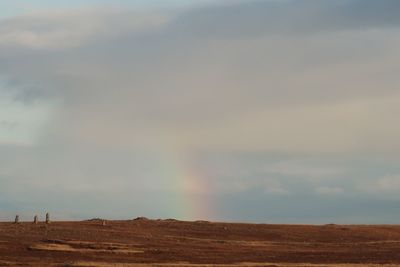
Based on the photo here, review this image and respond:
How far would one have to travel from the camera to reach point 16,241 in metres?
62.8

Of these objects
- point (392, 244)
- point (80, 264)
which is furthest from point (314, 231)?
point (80, 264)

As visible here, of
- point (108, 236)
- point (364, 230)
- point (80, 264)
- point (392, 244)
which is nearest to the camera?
point (80, 264)

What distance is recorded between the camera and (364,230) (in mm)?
92062

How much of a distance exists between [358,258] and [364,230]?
31.0m

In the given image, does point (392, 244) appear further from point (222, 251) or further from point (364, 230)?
Answer: point (222, 251)

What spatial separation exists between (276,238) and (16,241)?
30.6 meters

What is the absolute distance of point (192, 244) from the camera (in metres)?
69.7

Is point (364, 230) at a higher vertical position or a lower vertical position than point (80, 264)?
higher

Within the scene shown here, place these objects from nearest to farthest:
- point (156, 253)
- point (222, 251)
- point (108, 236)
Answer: point (156, 253)
point (222, 251)
point (108, 236)

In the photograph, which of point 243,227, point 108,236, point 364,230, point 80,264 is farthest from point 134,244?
point 364,230

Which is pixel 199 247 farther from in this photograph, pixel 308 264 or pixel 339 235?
pixel 339 235

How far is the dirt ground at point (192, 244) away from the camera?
184 feet

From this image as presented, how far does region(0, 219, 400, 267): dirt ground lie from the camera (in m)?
56.0

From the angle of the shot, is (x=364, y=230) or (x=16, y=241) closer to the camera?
(x=16, y=241)
